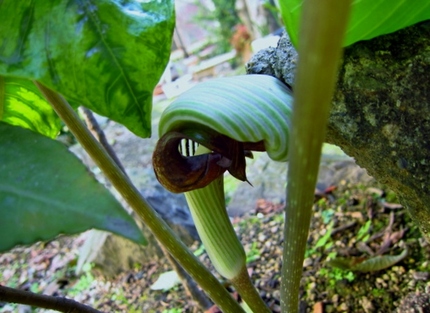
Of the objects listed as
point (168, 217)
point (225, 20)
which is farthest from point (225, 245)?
point (225, 20)

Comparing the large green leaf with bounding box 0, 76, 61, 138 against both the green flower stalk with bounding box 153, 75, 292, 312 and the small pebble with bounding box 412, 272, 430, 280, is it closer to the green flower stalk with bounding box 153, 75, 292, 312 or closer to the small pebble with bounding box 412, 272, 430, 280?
the green flower stalk with bounding box 153, 75, 292, 312

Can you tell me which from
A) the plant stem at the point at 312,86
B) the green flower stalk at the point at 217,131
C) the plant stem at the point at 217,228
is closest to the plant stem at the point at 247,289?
the plant stem at the point at 217,228

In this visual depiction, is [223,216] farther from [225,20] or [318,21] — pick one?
[225,20]

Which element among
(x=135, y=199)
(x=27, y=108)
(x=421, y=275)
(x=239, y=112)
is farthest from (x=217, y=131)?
(x=421, y=275)

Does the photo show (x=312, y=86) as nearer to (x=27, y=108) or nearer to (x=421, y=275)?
(x=27, y=108)

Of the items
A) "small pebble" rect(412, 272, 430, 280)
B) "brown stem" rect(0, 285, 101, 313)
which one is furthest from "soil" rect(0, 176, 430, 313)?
"brown stem" rect(0, 285, 101, 313)

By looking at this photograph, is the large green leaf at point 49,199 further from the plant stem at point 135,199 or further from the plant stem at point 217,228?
the plant stem at point 217,228
